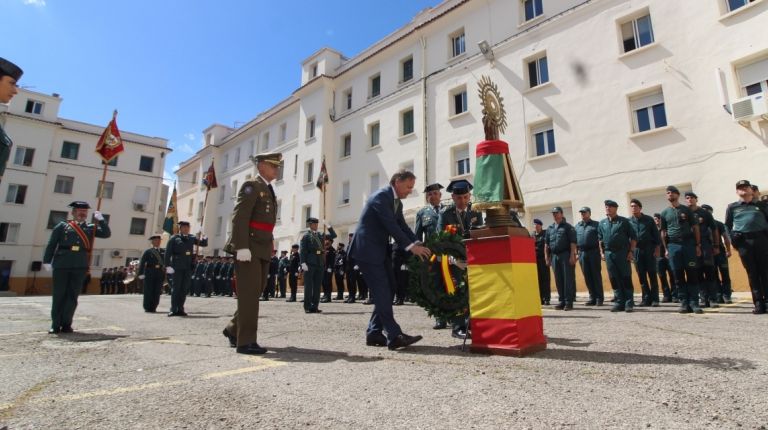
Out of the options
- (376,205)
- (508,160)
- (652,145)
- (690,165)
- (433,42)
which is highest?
(433,42)

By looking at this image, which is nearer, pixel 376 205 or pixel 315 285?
pixel 376 205

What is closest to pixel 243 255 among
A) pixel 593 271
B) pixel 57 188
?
pixel 593 271

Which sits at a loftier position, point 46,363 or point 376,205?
point 376,205

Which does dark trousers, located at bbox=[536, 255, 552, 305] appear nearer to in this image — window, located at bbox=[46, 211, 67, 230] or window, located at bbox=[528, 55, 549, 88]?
window, located at bbox=[528, 55, 549, 88]

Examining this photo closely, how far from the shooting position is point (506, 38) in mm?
19141

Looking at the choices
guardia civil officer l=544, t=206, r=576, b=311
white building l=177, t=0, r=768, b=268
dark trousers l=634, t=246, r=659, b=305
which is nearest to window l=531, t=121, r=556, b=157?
white building l=177, t=0, r=768, b=268

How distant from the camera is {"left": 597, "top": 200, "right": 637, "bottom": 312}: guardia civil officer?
798cm

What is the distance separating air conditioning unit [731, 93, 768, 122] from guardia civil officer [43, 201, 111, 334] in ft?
53.2

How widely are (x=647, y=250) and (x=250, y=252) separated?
346 inches

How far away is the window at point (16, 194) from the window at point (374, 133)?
1313 inches

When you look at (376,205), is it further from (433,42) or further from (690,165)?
(433,42)

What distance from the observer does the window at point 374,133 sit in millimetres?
25081

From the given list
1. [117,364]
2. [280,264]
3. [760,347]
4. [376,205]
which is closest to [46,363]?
[117,364]

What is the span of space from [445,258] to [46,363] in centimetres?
393
